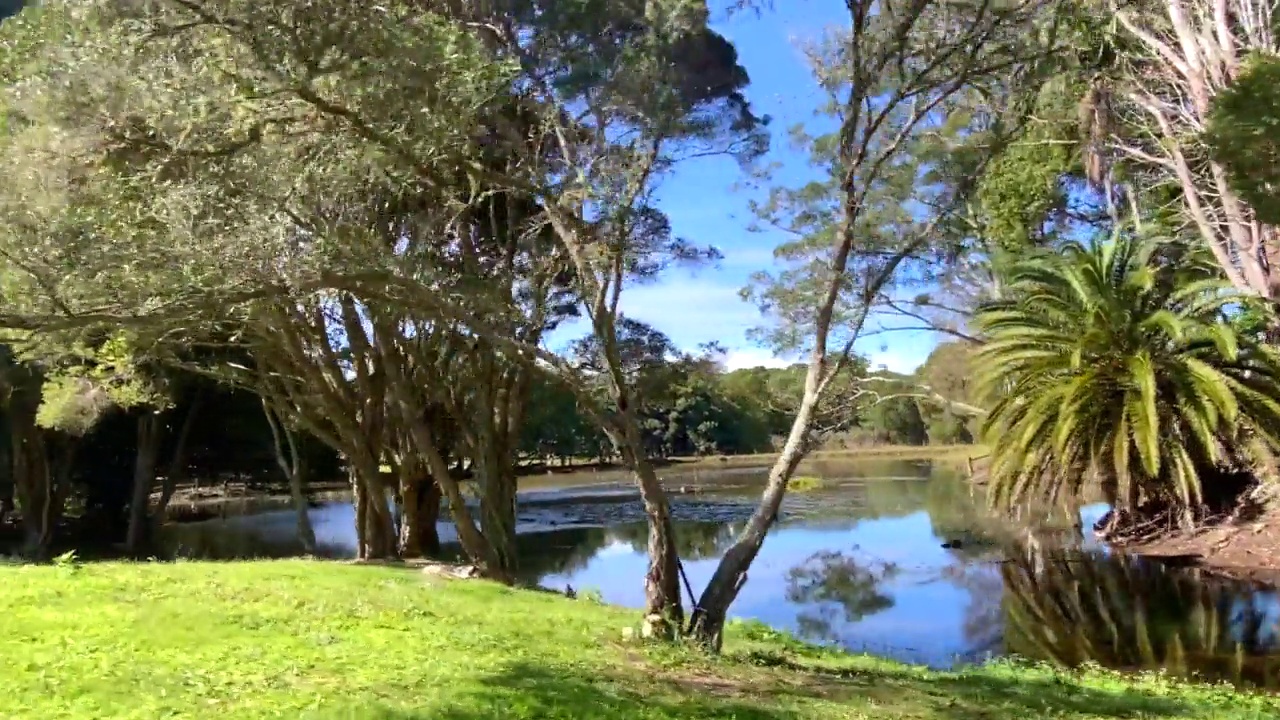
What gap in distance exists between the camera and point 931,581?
57.9 ft

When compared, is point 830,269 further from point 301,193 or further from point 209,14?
point 209,14

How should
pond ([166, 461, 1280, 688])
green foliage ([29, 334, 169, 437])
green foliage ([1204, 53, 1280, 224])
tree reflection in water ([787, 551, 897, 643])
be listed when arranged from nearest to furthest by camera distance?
green foliage ([1204, 53, 1280, 224]), pond ([166, 461, 1280, 688]), tree reflection in water ([787, 551, 897, 643]), green foliage ([29, 334, 169, 437])

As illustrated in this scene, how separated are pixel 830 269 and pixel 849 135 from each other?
1.19 meters

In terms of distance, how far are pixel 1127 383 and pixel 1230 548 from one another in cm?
328

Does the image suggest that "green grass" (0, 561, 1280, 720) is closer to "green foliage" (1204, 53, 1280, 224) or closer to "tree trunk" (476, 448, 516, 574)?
"green foliage" (1204, 53, 1280, 224)

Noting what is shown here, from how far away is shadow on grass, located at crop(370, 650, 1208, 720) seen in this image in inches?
231

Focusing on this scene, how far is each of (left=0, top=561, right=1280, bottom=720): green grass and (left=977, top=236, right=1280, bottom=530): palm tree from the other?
8.65m

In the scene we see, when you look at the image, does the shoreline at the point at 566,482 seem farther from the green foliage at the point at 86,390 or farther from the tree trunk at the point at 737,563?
the tree trunk at the point at 737,563

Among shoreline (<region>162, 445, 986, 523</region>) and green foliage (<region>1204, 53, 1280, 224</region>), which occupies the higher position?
green foliage (<region>1204, 53, 1280, 224</region>)

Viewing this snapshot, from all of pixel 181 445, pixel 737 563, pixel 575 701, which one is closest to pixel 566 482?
pixel 181 445

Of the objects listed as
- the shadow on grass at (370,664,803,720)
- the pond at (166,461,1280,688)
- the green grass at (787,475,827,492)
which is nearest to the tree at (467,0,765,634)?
the shadow on grass at (370,664,803,720)

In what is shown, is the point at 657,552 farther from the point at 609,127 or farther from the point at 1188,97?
the point at 1188,97

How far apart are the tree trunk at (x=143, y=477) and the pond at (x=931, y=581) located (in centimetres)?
116

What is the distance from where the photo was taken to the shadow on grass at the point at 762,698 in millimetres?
5863
